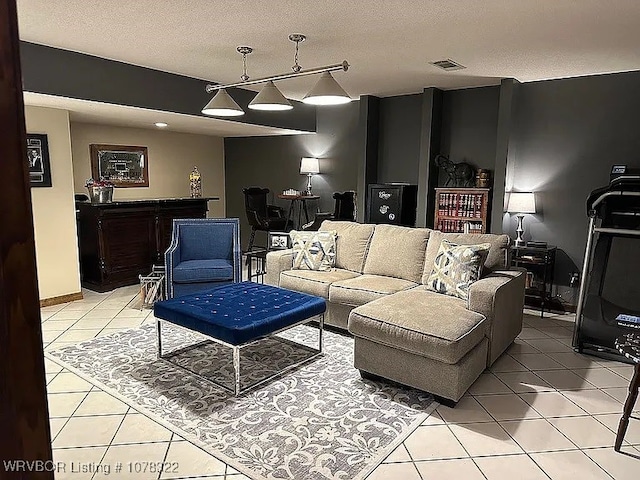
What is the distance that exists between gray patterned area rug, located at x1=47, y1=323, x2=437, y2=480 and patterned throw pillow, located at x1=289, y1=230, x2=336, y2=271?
2.57 feet

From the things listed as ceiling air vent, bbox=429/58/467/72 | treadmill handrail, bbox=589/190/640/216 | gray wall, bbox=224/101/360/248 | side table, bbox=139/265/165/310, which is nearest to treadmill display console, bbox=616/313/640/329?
treadmill handrail, bbox=589/190/640/216

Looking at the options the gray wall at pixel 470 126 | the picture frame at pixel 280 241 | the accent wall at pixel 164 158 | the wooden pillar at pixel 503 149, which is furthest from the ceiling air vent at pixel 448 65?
the accent wall at pixel 164 158

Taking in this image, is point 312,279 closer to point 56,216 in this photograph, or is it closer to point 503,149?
point 503,149

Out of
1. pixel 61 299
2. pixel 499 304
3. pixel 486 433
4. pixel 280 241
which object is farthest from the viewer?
pixel 280 241

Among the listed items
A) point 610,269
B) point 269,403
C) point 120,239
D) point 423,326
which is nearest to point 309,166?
point 120,239

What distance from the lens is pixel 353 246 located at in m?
4.38

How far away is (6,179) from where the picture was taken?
0.60 metres

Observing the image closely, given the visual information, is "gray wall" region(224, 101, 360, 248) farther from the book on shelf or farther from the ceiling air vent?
the ceiling air vent

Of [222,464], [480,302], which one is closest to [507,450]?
[480,302]

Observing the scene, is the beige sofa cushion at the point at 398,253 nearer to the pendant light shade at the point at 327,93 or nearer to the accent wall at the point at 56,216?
the pendant light shade at the point at 327,93

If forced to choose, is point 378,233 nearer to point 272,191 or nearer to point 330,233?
point 330,233

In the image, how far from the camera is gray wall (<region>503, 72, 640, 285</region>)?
4.34 meters

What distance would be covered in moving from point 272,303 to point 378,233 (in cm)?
154

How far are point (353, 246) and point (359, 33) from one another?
6.44 ft
